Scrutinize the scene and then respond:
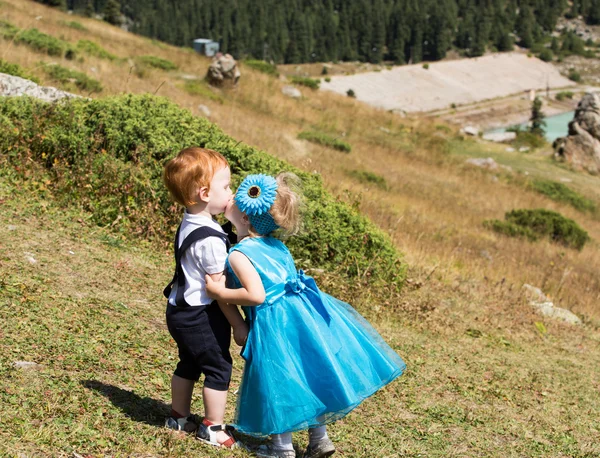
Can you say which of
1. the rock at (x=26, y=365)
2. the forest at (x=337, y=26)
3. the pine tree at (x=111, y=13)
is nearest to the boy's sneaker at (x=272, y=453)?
the rock at (x=26, y=365)

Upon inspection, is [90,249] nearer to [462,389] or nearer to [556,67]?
[462,389]

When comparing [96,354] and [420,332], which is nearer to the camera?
[96,354]

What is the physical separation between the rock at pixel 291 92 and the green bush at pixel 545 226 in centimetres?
1434

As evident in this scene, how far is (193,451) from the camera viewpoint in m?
3.77

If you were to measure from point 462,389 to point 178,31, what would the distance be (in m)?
81.4

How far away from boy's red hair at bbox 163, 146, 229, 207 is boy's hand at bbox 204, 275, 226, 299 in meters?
0.37

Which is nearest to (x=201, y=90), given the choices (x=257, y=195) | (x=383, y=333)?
(x=383, y=333)

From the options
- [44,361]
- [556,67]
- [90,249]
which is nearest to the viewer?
[44,361]

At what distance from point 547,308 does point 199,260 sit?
6.88m

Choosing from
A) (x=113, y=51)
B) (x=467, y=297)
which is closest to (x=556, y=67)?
(x=113, y=51)

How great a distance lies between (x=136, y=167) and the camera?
25.9ft

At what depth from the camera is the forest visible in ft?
274

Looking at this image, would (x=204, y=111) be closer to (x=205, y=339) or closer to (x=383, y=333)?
(x=383, y=333)

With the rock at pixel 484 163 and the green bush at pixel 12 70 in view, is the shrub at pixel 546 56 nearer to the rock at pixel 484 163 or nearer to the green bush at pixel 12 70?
the rock at pixel 484 163
